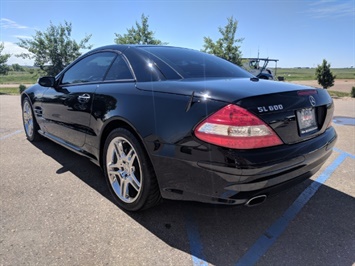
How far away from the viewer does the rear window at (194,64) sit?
2793mm

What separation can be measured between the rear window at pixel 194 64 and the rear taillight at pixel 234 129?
2.64 feet

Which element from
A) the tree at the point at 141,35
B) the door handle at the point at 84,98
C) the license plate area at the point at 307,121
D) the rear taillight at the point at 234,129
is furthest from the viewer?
the tree at the point at 141,35

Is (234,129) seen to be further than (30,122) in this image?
No

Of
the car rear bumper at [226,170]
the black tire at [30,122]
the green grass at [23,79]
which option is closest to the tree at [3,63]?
the green grass at [23,79]

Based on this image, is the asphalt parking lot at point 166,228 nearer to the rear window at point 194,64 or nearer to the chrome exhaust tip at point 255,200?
the chrome exhaust tip at point 255,200

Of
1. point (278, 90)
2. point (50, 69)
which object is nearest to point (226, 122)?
point (278, 90)

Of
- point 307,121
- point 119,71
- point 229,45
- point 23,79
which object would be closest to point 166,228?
point 307,121

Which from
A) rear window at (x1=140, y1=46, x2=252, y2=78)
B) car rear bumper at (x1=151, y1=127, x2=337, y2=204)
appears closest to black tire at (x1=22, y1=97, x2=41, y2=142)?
rear window at (x1=140, y1=46, x2=252, y2=78)

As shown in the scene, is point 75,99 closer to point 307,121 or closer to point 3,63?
point 307,121

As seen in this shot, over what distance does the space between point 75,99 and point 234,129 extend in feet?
6.98

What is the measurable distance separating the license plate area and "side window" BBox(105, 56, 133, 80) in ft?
5.09

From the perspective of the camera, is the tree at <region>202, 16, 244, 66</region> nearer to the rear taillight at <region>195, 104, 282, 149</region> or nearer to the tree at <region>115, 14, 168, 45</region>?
the tree at <region>115, 14, 168, 45</region>

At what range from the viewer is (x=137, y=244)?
7.44 feet

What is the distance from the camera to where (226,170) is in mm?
1953
